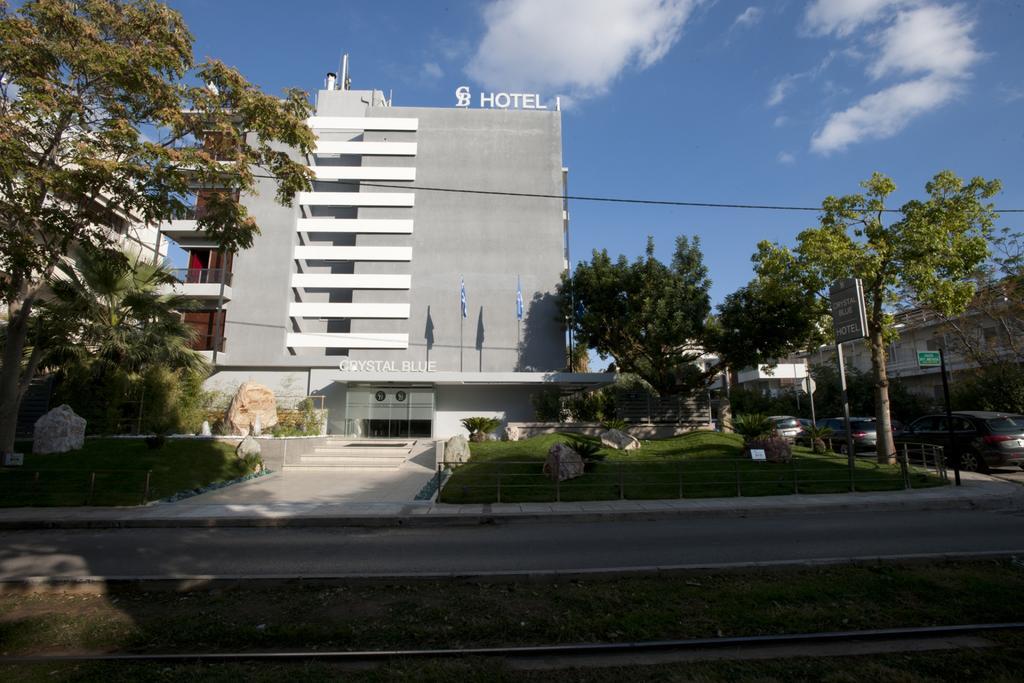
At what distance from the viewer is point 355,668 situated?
4594mm

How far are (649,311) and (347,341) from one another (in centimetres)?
1736

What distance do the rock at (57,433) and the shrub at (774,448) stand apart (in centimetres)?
2133

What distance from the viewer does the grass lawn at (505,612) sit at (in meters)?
5.15

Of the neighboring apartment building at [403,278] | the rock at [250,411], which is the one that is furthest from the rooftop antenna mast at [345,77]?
the rock at [250,411]

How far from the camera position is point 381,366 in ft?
95.7

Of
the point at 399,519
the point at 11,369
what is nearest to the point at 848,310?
the point at 399,519

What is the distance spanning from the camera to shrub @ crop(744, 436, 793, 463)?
1574cm

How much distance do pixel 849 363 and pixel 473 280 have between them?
31.2 meters

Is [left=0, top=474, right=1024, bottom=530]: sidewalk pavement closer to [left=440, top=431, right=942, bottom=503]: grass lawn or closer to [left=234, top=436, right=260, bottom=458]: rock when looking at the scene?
[left=440, top=431, right=942, bottom=503]: grass lawn

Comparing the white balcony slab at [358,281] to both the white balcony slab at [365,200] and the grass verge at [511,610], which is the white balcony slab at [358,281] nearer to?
the white balcony slab at [365,200]

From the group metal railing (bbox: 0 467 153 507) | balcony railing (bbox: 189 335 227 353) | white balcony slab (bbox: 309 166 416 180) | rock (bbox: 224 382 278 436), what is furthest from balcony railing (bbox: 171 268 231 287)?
metal railing (bbox: 0 467 153 507)

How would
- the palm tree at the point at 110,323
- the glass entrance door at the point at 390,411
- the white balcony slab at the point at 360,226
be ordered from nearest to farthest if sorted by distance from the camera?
the palm tree at the point at 110,323 → the glass entrance door at the point at 390,411 → the white balcony slab at the point at 360,226

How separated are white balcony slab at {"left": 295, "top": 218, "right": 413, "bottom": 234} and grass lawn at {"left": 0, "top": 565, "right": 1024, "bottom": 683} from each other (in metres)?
28.6

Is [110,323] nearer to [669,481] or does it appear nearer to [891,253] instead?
[669,481]
